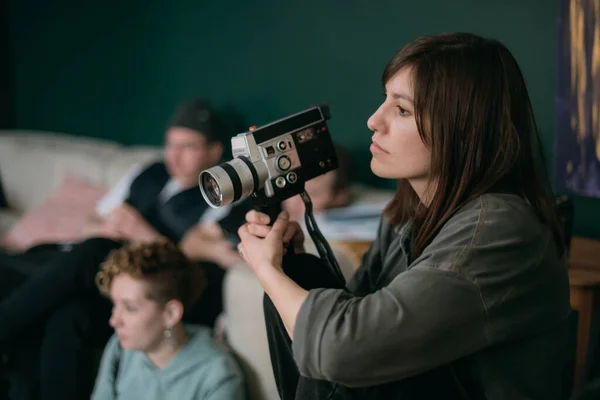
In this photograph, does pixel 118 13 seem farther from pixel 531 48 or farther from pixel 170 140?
pixel 531 48

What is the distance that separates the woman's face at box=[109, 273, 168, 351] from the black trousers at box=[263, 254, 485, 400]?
2.02ft

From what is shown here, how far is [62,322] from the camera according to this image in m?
2.09

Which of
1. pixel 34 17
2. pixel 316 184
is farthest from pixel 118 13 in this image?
pixel 316 184

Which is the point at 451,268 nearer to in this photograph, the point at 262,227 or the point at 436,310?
the point at 436,310

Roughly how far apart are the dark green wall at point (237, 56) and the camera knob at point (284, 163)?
109 cm

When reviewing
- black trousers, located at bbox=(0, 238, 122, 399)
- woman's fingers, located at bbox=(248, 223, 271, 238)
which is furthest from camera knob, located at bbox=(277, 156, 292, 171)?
black trousers, located at bbox=(0, 238, 122, 399)

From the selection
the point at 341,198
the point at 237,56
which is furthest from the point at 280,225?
the point at 237,56

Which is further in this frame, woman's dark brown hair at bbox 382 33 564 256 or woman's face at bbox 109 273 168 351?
woman's face at bbox 109 273 168 351

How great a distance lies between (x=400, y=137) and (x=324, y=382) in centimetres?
41

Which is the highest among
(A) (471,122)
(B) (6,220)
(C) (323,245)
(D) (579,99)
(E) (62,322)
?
(A) (471,122)

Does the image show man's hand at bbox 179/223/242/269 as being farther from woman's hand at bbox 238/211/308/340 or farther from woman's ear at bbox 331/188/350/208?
woman's hand at bbox 238/211/308/340

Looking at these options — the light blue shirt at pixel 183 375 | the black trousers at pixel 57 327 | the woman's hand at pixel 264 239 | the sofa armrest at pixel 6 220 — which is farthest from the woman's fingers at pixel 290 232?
the sofa armrest at pixel 6 220

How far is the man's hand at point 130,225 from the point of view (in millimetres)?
2561

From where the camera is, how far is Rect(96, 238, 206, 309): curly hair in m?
1.88
